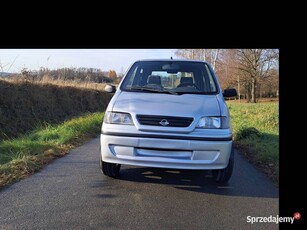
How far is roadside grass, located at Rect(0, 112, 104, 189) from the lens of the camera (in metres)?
4.27

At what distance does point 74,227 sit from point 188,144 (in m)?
1.60

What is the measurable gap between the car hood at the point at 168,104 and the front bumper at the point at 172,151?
1.12 feet

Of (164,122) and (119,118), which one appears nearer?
(164,122)

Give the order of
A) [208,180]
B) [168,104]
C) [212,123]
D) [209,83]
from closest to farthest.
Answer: [212,123] < [168,104] < [208,180] < [209,83]

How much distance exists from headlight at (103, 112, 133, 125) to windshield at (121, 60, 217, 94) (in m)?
0.82

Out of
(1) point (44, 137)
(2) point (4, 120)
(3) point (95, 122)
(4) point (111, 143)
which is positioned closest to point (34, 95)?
(2) point (4, 120)

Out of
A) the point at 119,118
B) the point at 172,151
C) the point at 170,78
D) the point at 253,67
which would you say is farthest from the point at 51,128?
the point at 253,67

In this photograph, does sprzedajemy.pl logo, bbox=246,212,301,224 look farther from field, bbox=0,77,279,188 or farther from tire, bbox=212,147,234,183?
Result: field, bbox=0,77,279,188

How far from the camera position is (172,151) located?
140 inches

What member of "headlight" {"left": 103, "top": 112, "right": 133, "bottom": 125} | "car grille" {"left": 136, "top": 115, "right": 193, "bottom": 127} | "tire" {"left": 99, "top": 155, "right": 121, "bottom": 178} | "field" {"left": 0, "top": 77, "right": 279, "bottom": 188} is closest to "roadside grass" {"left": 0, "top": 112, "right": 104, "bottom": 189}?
"field" {"left": 0, "top": 77, "right": 279, "bottom": 188}

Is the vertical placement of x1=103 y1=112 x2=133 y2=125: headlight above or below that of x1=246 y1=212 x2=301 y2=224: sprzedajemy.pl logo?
above

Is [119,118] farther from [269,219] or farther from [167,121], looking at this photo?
[269,219]

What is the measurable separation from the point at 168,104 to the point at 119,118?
69cm
